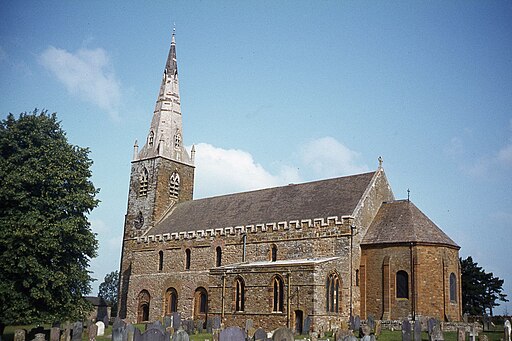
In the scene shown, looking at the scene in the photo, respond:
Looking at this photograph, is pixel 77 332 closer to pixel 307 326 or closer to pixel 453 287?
pixel 307 326

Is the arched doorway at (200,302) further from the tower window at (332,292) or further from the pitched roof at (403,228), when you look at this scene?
the pitched roof at (403,228)

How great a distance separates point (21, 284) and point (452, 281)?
949 inches

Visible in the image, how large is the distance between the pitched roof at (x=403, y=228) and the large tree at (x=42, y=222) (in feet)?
55.7

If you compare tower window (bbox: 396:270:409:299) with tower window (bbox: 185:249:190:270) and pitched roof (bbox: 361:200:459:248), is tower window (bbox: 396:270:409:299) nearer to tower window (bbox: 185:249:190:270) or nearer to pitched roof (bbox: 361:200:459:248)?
pitched roof (bbox: 361:200:459:248)

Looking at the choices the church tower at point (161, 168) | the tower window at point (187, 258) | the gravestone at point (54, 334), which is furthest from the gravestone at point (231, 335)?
the church tower at point (161, 168)

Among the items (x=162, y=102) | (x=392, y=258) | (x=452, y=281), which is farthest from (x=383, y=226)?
(x=162, y=102)

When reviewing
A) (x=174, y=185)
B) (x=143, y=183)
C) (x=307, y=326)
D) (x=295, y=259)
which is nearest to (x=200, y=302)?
(x=295, y=259)

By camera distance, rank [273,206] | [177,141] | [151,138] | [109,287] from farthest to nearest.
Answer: [109,287] < [177,141] < [151,138] < [273,206]

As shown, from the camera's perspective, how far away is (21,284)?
86.8 feet

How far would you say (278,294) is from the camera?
33375 millimetres

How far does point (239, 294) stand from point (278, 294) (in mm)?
2947

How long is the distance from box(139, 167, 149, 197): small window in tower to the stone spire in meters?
1.49

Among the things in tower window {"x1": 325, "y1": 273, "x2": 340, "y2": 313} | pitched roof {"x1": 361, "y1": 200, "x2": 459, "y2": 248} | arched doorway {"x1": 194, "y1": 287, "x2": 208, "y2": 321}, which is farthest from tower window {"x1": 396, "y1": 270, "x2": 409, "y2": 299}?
arched doorway {"x1": 194, "y1": 287, "x2": 208, "y2": 321}

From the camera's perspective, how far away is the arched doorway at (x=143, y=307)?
44812 mm
